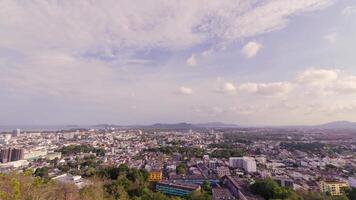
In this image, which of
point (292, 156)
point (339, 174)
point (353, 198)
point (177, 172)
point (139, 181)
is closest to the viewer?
point (353, 198)

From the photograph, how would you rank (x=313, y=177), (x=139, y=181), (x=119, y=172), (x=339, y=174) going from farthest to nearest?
Answer: (x=339, y=174) → (x=313, y=177) → (x=119, y=172) → (x=139, y=181)

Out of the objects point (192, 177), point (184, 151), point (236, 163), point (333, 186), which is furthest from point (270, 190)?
point (184, 151)

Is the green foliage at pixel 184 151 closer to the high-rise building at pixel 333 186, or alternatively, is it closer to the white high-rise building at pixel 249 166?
the white high-rise building at pixel 249 166

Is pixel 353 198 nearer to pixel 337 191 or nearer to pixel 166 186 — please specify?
pixel 337 191

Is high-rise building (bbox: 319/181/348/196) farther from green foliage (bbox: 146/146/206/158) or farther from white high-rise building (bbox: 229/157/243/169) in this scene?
green foliage (bbox: 146/146/206/158)

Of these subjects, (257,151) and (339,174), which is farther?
(257,151)

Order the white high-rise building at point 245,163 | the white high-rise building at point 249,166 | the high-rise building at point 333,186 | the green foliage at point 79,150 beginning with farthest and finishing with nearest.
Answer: the green foliage at point 79,150 < the white high-rise building at point 245,163 < the white high-rise building at point 249,166 < the high-rise building at point 333,186

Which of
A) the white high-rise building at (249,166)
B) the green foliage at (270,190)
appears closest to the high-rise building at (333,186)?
the green foliage at (270,190)

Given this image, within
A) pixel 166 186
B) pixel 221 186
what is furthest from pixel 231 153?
pixel 166 186

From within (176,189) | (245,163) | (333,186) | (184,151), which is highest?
(184,151)

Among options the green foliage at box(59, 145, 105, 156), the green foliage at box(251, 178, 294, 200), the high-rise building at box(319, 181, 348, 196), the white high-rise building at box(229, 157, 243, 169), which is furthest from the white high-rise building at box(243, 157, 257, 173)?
the green foliage at box(59, 145, 105, 156)

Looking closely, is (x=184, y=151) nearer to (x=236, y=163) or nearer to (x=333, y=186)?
(x=236, y=163)
